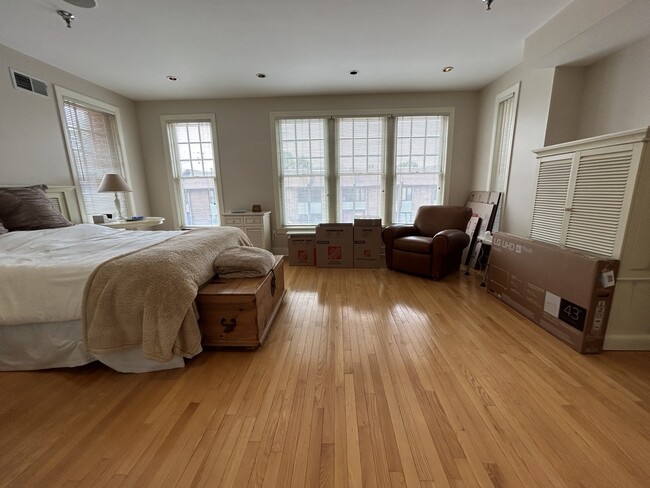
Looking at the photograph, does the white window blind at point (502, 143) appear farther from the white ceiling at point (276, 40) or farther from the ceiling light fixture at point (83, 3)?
the ceiling light fixture at point (83, 3)

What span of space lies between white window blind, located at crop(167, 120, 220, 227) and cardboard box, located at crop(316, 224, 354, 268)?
77.2 inches

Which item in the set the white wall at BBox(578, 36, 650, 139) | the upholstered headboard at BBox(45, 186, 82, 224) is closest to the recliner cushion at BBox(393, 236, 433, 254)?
the white wall at BBox(578, 36, 650, 139)

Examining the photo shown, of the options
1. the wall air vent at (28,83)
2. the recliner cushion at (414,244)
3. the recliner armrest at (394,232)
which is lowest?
the recliner cushion at (414,244)

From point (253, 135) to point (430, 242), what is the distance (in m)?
3.18

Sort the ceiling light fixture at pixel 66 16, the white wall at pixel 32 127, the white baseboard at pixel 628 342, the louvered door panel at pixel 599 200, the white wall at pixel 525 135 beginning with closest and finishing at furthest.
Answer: the louvered door panel at pixel 599 200 → the white baseboard at pixel 628 342 → the ceiling light fixture at pixel 66 16 → the white wall at pixel 32 127 → the white wall at pixel 525 135

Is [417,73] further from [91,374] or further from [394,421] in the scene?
[91,374]

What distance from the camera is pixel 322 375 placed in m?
1.66

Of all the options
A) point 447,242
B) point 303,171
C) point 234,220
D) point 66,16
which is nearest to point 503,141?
point 447,242

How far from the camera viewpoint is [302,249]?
4004 mm

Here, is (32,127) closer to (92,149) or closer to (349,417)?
(92,149)

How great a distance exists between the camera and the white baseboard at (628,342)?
6.03 ft

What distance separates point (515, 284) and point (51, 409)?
355 cm

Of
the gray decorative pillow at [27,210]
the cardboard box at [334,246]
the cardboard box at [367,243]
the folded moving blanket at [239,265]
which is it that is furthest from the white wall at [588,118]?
the gray decorative pillow at [27,210]

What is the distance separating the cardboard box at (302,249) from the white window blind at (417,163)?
1493 mm
